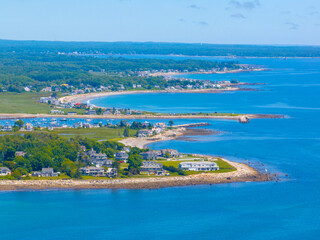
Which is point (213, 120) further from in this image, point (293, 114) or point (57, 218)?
point (57, 218)

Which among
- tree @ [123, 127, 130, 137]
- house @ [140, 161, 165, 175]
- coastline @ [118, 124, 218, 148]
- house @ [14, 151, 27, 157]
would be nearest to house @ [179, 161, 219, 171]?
house @ [140, 161, 165, 175]

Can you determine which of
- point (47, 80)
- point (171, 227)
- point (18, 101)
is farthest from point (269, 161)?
point (47, 80)

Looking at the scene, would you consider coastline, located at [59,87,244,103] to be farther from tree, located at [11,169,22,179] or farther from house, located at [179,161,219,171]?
tree, located at [11,169,22,179]

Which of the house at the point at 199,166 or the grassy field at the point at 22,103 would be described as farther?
the grassy field at the point at 22,103

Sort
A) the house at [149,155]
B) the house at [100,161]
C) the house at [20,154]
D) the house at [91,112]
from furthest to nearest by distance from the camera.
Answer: the house at [91,112] → the house at [149,155] → the house at [20,154] → the house at [100,161]

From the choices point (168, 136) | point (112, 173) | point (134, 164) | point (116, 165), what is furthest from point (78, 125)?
point (112, 173)

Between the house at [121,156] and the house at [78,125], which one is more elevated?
the house at [121,156]

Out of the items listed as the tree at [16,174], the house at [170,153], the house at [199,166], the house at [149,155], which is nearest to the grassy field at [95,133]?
the house at [170,153]

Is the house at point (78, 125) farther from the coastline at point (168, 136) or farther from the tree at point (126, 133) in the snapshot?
the coastline at point (168, 136)
